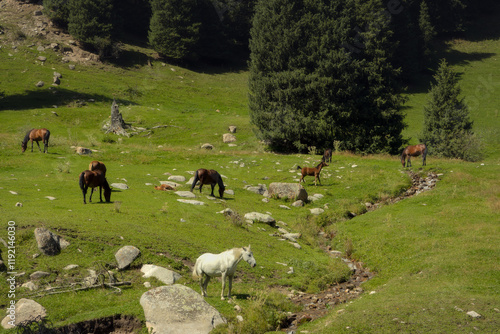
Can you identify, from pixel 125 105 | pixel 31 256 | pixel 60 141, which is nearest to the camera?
pixel 31 256

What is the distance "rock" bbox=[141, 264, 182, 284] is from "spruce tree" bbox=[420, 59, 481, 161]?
4268 cm

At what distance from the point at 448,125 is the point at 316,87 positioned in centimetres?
1771

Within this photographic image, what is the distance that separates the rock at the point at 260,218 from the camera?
942 inches

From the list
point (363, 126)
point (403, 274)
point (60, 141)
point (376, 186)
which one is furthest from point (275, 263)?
point (363, 126)

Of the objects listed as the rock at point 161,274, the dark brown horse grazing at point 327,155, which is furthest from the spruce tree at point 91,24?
the rock at point 161,274

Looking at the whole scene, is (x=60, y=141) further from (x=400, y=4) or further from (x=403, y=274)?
(x=400, y=4)

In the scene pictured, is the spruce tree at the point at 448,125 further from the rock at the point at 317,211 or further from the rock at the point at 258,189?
the rock at the point at 317,211

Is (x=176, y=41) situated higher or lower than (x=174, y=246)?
higher

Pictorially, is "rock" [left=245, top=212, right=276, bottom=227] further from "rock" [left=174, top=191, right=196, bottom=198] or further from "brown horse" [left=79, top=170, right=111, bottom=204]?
"brown horse" [left=79, top=170, right=111, bottom=204]

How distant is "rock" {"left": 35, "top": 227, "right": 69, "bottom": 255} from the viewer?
1502 cm

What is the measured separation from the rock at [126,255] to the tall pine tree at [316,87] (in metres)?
35.0

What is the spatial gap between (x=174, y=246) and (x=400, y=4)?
91.6m

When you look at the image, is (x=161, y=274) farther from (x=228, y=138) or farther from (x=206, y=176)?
(x=228, y=138)

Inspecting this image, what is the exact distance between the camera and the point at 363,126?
51219 mm
